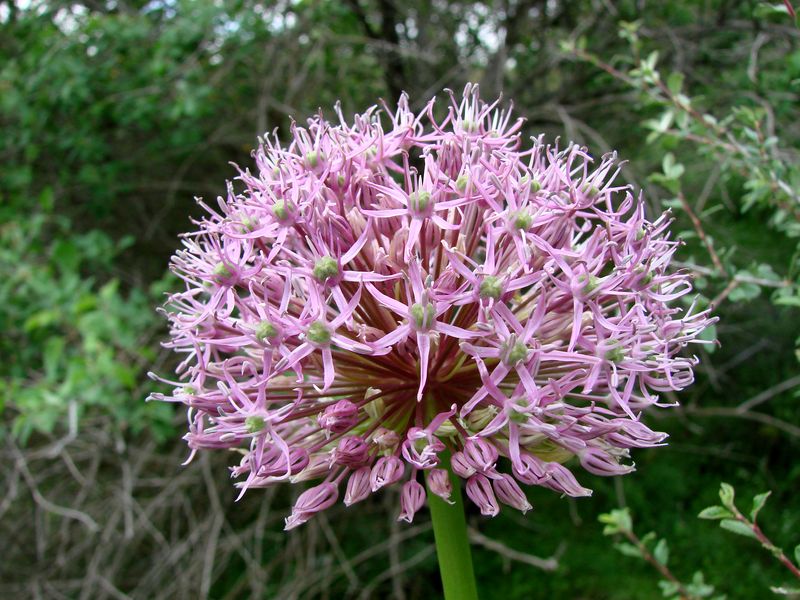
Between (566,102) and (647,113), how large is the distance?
460mm

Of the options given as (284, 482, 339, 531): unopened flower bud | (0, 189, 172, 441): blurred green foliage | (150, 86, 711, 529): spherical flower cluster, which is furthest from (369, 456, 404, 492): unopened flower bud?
(0, 189, 172, 441): blurred green foliage

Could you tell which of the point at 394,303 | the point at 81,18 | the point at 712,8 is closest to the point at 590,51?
the point at 712,8

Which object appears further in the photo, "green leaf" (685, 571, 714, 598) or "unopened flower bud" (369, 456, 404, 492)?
"green leaf" (685, 571, 714, 598)

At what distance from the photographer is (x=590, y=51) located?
3639mm

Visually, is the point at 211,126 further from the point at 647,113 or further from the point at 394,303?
the point at 394,303

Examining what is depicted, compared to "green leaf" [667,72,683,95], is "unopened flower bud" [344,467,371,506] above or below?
below

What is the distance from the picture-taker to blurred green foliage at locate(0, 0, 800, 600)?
307 centimetres

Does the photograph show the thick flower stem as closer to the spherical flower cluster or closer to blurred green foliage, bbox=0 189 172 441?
the spherical flower cluster

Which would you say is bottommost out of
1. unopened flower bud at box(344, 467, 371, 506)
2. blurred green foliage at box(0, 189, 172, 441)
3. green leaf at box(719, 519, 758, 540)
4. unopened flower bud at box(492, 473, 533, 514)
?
green leaf at box(719, 519, 758, 540)

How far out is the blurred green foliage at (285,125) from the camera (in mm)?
A: 3068

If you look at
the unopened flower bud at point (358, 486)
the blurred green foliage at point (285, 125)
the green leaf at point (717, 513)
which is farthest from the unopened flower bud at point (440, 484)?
the blurred green foliage at point (285, 125)

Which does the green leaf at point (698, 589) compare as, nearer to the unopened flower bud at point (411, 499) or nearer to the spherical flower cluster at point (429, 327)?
the spherical flower cluster at point (429, 327)

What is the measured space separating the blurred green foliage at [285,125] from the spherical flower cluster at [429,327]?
1.60 m

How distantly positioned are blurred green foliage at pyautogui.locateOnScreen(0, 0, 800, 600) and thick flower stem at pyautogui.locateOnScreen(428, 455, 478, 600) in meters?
1.76
